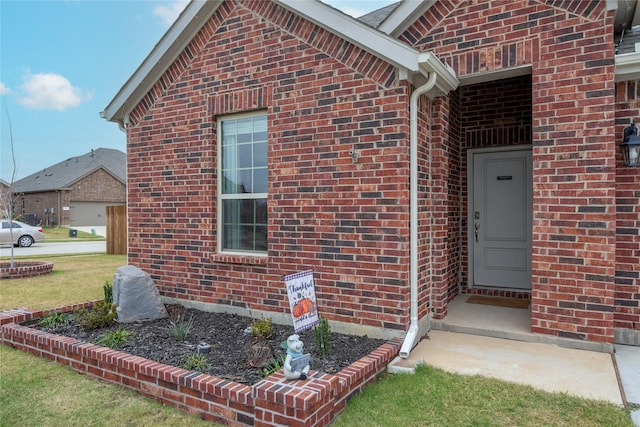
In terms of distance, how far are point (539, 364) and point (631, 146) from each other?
99.3 inches

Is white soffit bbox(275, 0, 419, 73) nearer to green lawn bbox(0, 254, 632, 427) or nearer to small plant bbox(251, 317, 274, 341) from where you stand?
green lawn bbox(0, 254, 632, 427)

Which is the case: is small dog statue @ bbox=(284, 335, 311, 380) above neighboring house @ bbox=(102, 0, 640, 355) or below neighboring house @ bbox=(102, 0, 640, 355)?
below

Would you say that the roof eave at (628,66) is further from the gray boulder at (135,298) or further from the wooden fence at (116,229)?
the wooden fence at (116,229)

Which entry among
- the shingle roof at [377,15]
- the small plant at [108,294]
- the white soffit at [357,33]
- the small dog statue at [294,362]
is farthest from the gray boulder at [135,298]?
the shingle roof at [377,15]

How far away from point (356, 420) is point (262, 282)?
103 inches

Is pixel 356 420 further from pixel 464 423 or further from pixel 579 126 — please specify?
pixel 579 126

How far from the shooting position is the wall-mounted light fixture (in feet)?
14.5

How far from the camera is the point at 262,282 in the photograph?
5.39 metres

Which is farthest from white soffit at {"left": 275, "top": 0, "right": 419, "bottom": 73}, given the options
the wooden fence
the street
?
the street

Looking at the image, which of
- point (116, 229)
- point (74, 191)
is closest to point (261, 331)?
point (116, 229)

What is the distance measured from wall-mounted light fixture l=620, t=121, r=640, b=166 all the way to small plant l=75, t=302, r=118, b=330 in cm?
625

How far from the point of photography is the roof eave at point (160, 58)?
5855 mm

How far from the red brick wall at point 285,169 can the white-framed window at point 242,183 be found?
0.17 metres

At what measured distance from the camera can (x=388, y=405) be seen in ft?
10.7
